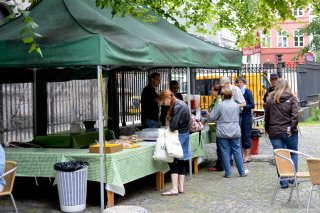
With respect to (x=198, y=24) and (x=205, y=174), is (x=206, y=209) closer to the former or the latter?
(x=205, y=174)

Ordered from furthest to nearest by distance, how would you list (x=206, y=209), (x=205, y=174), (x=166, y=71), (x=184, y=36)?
(x=166, y=71)
(x=184, y=36)
(x=205, y=174)
(x=206, y=209)

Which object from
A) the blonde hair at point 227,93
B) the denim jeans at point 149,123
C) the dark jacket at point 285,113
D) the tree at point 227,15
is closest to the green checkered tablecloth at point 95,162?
the blonde hair at point 227,93

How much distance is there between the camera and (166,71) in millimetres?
18594

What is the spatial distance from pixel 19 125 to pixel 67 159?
595 centimetres

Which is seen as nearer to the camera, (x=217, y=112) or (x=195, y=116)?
(x=217, y=112)

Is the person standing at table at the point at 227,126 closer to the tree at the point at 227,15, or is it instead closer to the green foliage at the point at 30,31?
the green foliage at the point at 30,31

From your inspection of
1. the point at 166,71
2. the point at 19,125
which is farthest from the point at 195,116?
the point at 166,71

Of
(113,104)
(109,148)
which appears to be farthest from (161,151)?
(113,104)

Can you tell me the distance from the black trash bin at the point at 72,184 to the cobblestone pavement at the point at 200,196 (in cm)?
29

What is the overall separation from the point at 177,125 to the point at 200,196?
4.07ft

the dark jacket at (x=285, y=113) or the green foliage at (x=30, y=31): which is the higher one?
the green foliage at (x=30, y=31)

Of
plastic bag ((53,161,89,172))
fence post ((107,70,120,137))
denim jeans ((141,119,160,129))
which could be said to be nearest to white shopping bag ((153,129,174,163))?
plastic bag ((53,161,89,172))

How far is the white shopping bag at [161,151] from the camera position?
8.78m

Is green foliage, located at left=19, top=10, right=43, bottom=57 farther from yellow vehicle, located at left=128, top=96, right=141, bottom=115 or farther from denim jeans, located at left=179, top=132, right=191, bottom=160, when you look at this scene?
yellow vehicle, located at left=128, top=96, right=141, bottom=115
